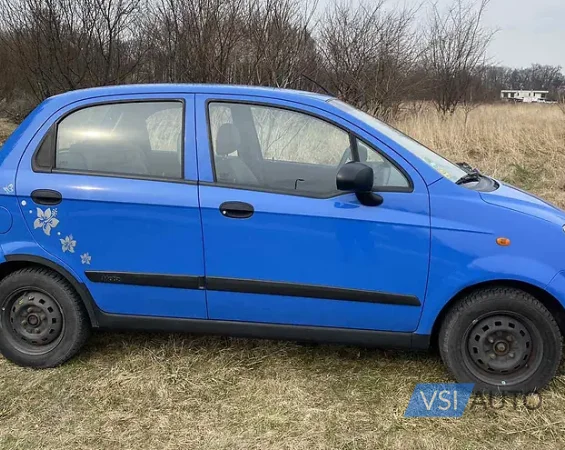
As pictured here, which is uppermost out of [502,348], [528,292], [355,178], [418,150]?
[418,150]

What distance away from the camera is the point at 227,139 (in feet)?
9.62

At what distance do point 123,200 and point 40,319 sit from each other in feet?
3.21

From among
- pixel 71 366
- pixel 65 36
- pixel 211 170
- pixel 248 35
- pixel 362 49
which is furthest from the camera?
pixel 65 36

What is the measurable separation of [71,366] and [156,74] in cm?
1047

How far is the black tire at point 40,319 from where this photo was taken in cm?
307

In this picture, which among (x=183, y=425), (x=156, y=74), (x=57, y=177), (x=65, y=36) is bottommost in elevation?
(x=183, y=425)

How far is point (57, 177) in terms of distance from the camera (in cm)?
293

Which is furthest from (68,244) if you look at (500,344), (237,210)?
(500,344)

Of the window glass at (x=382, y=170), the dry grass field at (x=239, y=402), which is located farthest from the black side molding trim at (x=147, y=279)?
the window glass at (x=382, y=170)

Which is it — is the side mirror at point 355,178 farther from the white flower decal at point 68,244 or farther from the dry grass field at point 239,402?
the white flower decal at point 68,244

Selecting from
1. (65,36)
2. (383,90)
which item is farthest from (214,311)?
(65,36)

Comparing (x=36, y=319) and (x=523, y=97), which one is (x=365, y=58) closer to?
(x=36, y=319)

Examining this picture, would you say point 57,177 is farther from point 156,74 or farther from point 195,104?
point 156,74

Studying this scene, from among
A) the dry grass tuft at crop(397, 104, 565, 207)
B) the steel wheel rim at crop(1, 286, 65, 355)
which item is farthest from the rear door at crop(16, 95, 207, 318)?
the dry grass tuft at crop(397, 104, 565, 207)
